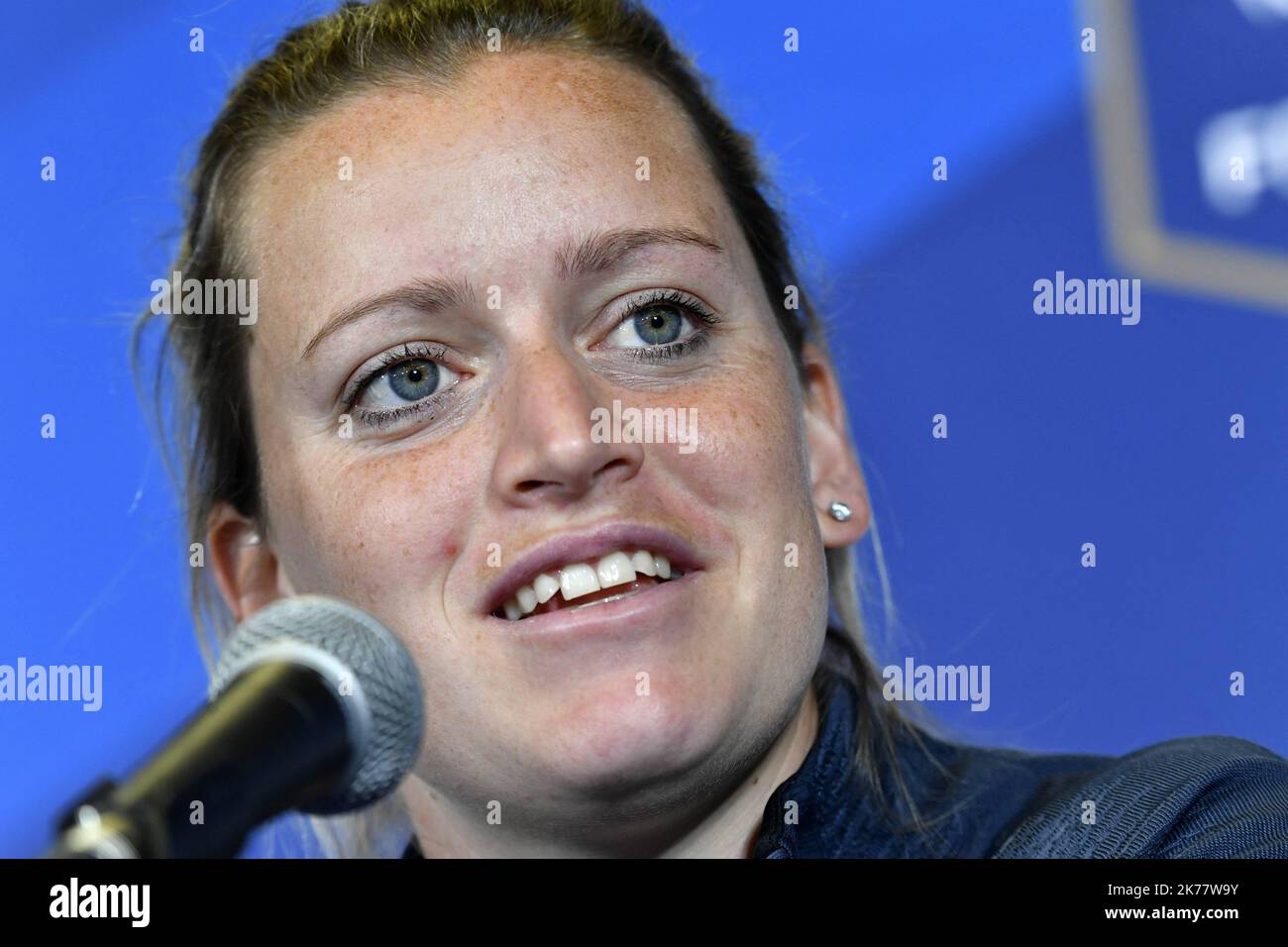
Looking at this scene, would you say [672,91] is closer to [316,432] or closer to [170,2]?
[316,432]

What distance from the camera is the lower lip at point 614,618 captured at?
968mm

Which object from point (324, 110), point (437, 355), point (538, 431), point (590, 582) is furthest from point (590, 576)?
point (324, 110)

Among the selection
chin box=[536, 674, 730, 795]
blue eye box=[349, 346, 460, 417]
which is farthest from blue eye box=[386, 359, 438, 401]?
chin box=[536, 674, 730, 795]

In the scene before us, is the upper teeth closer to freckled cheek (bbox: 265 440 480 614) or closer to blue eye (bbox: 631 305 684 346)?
freckled cheek (bbox: 265 440 480 614)

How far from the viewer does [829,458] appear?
1.26 m

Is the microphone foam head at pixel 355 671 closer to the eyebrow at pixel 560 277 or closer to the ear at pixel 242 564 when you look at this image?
the eyebrow at pixel 560 277

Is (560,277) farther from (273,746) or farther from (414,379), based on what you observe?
(273,746)

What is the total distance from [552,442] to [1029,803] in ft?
1.63

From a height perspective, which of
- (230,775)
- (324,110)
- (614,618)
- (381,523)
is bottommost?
(230,775)

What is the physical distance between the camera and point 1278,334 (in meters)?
1.72

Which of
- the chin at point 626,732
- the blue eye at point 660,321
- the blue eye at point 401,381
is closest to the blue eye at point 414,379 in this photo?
the blue eye at point 401,381

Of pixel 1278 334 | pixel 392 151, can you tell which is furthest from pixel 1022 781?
pixel 1278 334

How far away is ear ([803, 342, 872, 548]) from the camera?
3.99ft

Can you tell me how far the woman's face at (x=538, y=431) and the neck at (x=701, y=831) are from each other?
0.04 metres
